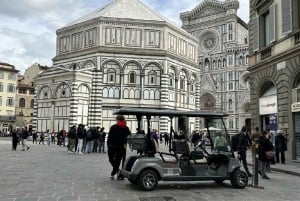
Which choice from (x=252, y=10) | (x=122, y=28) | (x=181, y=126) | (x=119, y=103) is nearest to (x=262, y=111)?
(x=252, y=10)

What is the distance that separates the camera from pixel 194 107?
49.7 metres

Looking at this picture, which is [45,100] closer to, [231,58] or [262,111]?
[262,111]

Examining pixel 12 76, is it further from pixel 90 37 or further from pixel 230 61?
pixel 230 61

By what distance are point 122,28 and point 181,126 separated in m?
35.7

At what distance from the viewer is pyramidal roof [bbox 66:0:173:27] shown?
4706cm

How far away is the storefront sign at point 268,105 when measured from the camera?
17703mm

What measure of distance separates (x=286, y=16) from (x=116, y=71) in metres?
28.6

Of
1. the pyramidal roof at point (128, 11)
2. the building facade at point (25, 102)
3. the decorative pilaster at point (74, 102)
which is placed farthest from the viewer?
the building facade at point (25, 102)

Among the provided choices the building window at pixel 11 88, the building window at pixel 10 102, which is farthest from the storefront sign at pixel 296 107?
the building window at pixel 10 102

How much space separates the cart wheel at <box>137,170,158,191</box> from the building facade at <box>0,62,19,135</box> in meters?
63.2

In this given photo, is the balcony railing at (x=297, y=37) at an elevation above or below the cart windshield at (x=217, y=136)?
above

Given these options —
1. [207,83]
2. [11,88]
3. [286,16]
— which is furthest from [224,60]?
[286,16]

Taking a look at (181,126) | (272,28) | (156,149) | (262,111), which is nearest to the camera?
(156,149)

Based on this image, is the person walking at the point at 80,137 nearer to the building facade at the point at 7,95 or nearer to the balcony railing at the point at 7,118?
the building facade at the point at 7,95
